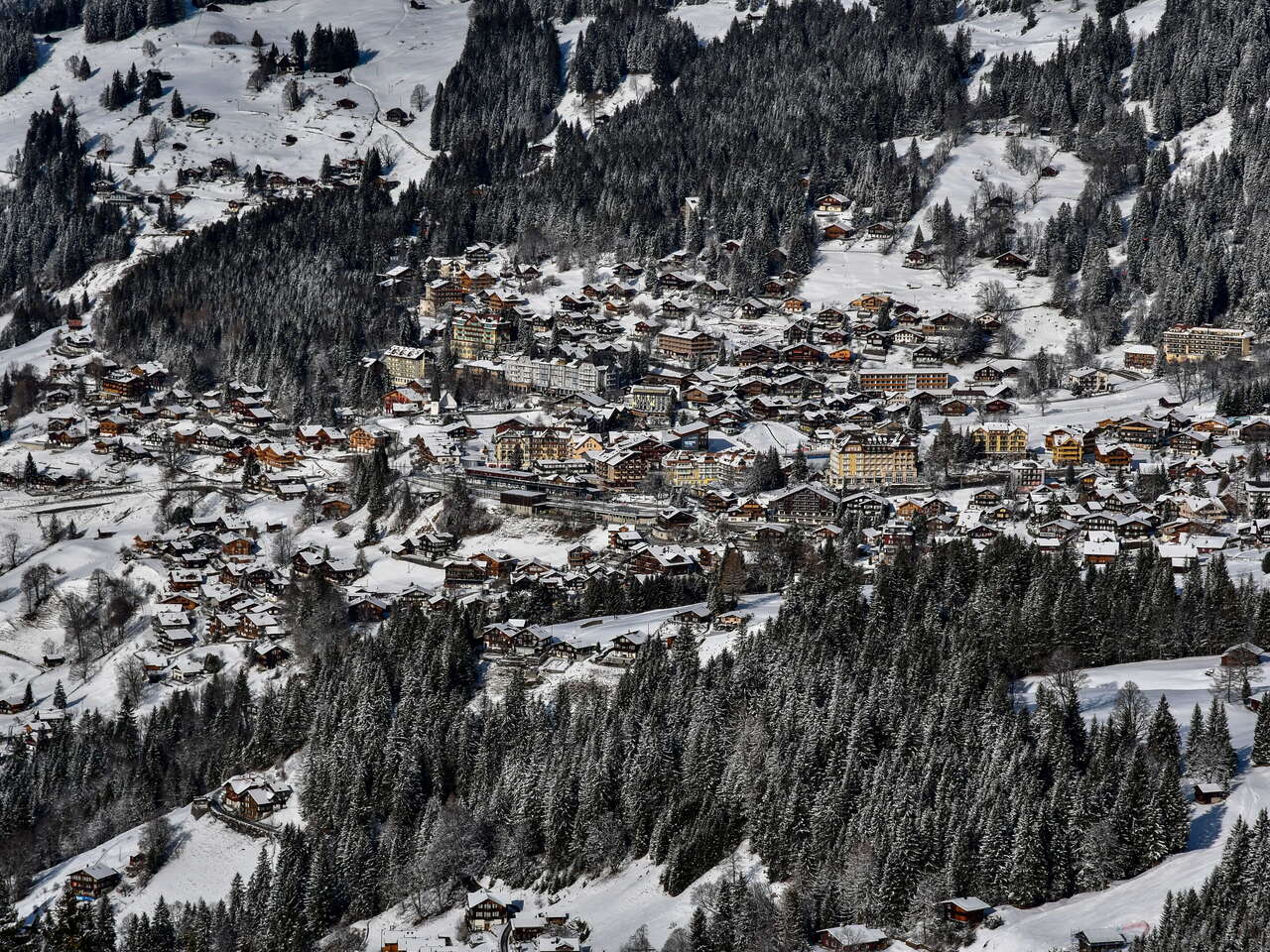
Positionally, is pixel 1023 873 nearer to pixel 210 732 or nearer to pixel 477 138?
pixel 210 732

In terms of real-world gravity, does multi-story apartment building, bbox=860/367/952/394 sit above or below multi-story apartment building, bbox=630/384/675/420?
above

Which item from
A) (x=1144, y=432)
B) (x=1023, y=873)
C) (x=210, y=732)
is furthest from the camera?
(x=1144, y=432)

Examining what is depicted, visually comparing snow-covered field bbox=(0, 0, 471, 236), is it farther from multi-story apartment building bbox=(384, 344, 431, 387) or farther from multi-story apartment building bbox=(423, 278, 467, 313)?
multi-story apartment building bbox=(384, 344, 431, 387)

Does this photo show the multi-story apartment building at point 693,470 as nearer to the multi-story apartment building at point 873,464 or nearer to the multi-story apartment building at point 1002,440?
the multi-story apartment building at point 873,464

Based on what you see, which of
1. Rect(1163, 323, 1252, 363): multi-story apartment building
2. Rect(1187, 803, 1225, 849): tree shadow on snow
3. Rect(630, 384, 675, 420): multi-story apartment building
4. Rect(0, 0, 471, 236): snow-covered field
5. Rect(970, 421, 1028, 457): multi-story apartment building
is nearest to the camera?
Rect(1187, 803, 1225, 849): tree shadow on snow

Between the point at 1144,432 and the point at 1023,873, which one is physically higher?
the point at 1144,432

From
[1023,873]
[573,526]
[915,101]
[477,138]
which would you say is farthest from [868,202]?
[1023,873]

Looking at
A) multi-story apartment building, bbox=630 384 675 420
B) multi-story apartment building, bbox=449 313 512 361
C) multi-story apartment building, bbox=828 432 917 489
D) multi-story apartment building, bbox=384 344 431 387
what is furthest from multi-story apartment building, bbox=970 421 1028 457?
multi-story apartment building, bbox=384 344 431 387
